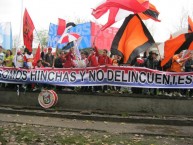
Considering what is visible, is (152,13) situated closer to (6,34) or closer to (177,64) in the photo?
(177,64)

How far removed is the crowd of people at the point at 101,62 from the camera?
45.5 ft

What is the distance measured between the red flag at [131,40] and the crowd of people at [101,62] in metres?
0.32

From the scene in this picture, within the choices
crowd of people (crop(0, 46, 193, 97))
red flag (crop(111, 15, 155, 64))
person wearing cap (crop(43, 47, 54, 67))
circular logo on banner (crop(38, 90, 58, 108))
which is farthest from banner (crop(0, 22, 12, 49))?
red flag (crop(111, 15, 155, 64))

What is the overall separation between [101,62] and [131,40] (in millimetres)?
1401

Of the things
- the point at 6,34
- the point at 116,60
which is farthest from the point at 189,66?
the point at 6,34

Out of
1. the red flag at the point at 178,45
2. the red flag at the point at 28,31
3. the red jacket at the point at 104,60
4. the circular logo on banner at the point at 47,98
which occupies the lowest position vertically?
the circular logo on banner at the point at 47,98

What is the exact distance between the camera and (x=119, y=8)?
46.8ft

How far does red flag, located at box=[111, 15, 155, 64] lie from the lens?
14.0 m

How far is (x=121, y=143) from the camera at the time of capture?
9.39 metres

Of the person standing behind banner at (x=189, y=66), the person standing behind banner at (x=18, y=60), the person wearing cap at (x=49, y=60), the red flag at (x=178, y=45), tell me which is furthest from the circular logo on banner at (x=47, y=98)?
the person standing behind banner at (x=189, y=66)

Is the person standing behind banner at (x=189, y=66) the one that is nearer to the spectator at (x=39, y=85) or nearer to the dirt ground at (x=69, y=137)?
the dirt ground at (x=69, y=137)

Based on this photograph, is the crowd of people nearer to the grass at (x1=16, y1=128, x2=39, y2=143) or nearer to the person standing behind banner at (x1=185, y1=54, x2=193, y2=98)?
the person standing behind banner at (x1=185, y1=54, x2=193, y2=98)

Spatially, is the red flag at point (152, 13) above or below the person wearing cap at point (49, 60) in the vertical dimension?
above

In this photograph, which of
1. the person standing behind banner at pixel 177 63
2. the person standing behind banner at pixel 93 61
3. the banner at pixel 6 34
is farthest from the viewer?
the banner at pixel 6 34
